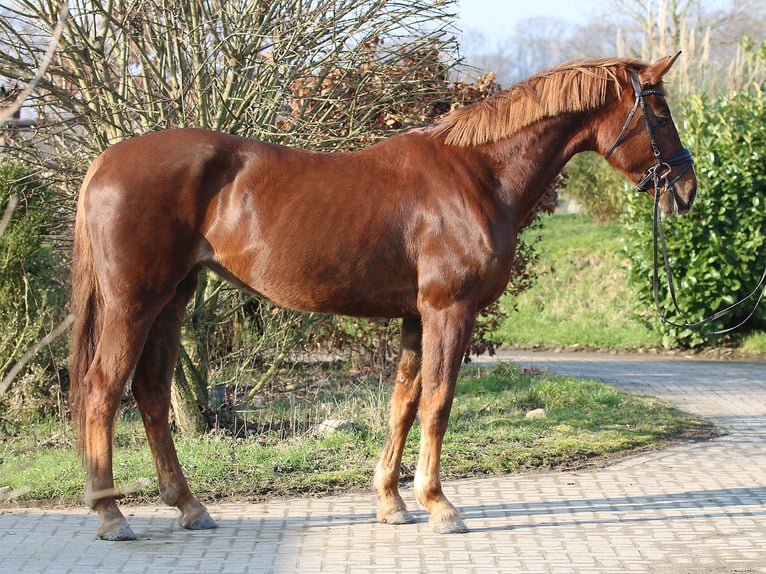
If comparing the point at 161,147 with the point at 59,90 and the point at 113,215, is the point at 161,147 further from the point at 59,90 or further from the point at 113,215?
the point at 59,90

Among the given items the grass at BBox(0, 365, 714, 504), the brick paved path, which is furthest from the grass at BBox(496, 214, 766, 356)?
the brick paved path

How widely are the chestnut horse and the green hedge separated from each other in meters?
7.27

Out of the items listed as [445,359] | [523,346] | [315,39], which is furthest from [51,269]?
[523,346]

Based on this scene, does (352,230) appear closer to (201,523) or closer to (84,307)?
(84,307)

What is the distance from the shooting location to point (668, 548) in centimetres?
462

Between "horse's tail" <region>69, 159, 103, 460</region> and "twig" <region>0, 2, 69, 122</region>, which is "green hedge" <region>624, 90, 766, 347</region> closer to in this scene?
"horse's tail" <region>69, 159, 103, 460</region>

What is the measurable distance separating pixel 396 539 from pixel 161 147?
7.66 ft

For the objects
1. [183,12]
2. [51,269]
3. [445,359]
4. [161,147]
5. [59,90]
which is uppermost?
[183,12]

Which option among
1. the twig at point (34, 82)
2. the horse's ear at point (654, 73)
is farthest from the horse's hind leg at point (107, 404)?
the horse's ear at point (654, 73)

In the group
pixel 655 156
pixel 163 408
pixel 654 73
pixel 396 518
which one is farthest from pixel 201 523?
pixel 654 73

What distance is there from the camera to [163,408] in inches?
196

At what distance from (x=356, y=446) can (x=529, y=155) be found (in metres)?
2.64

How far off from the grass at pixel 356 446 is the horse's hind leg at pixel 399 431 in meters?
0.72

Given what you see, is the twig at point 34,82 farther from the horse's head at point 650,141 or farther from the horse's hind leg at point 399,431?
the horse's head at point 650,141
